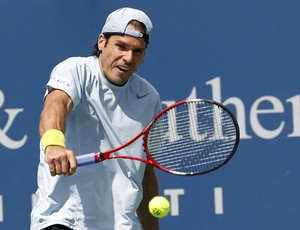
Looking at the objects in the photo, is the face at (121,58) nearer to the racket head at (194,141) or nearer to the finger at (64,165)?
the racket head at (194,141)

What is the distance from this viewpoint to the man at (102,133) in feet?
13.4

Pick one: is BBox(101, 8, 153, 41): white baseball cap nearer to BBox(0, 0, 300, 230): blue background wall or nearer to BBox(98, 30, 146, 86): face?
BBox(98, 30, 146, 86): face

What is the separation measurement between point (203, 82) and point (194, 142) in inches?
36.5

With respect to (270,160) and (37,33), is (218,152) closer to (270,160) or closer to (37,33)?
(270,160)

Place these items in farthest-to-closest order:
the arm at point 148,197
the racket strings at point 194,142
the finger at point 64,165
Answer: the arm at point 148,197
the racket strings at point 194,142
the finger at point 64,165

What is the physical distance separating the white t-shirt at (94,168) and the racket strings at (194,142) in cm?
14

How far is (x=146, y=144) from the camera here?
4.21m

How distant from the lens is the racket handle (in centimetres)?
378

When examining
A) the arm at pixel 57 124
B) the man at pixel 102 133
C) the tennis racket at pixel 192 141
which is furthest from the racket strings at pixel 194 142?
the arm at pixel 57 124

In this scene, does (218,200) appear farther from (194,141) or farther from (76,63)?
(76,63)

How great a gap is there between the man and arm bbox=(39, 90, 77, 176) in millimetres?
55

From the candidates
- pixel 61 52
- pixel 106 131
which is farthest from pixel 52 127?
pixel 61 52

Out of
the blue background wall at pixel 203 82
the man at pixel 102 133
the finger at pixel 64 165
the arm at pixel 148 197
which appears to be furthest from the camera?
the blue background wall at pixel 203 82

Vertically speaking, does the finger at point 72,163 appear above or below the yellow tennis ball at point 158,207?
above
